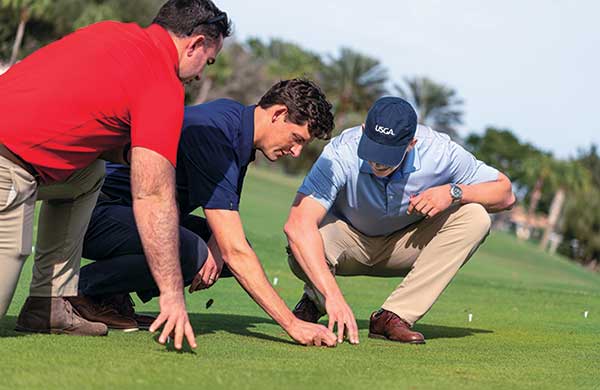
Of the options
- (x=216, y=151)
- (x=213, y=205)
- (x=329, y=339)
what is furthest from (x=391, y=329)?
(x=216, y=151)

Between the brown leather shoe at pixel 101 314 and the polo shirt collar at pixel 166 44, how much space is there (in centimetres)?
186

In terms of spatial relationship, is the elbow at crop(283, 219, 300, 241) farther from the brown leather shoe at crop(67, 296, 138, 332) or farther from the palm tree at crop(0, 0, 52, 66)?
the palm tree at crop(0, 0, 52, 66)

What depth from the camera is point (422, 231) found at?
7.01 m

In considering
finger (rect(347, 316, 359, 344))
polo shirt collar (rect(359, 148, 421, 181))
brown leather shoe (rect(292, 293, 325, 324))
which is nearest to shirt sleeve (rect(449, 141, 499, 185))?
polo shirt collar (rect(359, 148, 421, 181))

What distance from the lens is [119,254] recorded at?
598 centimetres

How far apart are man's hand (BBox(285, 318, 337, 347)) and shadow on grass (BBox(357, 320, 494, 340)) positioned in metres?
1.35

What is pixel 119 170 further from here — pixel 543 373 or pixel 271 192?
pixel 271 192

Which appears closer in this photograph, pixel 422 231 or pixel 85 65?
pixel 85 65

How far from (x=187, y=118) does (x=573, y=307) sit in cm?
655

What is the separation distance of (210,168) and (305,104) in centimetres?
65

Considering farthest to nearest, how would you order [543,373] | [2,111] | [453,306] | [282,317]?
[453,306] → [282,317] → [543,373] → [2,111]

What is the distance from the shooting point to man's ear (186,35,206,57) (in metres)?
4.83

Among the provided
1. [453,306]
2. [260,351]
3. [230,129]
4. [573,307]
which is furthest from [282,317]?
[573,307]

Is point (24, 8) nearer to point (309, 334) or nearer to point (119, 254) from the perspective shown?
point (119, 254)
